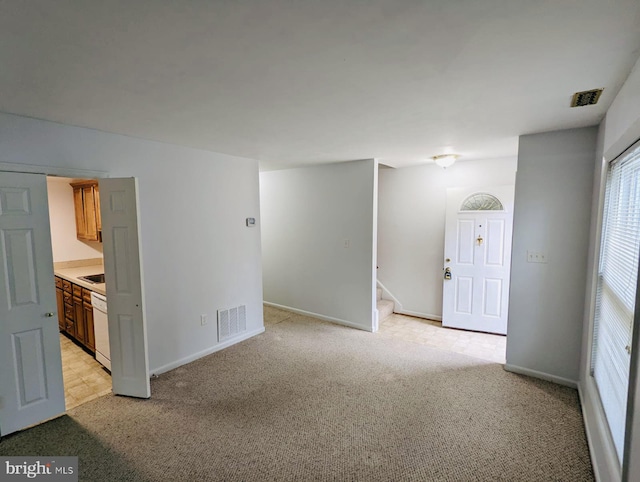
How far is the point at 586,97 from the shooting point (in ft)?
6.59

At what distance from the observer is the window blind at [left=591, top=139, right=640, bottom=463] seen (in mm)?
1605

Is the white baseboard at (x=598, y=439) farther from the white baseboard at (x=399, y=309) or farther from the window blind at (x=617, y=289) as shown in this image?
the white baseboard at (x=399, y=309)

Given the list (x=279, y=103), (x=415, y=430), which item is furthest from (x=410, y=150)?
(x=415, y=430)

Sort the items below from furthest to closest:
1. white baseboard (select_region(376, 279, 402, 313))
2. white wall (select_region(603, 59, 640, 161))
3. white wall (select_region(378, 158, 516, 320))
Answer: white baseboard (select_region(376, 279, 402, 313)) → white wall (select_region(378, 158, 516, 320)) → white wall (select_region(603, 59, 640, 161))

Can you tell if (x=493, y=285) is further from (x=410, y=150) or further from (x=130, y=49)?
(x=130, y=49)

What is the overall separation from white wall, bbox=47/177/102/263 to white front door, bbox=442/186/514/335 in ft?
18.1

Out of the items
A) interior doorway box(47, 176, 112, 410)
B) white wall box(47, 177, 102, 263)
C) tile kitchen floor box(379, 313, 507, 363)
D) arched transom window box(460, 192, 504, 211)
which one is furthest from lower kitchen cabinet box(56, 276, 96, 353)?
arched transom window box(460, 192, 504, 211)

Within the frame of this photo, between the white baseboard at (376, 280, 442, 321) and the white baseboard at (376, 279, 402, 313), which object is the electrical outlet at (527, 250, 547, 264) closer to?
the white baseboard at (376, 280, 442, 321)

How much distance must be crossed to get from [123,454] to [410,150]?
12.7 ft

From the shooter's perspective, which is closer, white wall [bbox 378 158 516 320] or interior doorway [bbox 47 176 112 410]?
interior doorway [bbox 47 176 112 410]

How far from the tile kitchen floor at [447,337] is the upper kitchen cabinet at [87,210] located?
13.8 ft

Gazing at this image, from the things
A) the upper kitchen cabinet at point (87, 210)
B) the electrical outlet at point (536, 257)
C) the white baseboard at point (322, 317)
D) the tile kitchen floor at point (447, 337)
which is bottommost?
the tile kitchen floor at point (447, 337)

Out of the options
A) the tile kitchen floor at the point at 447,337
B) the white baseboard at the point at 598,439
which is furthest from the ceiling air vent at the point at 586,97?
the tile kitchen floor at the point at 447,337

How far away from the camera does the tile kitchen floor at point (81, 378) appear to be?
2801 mm
